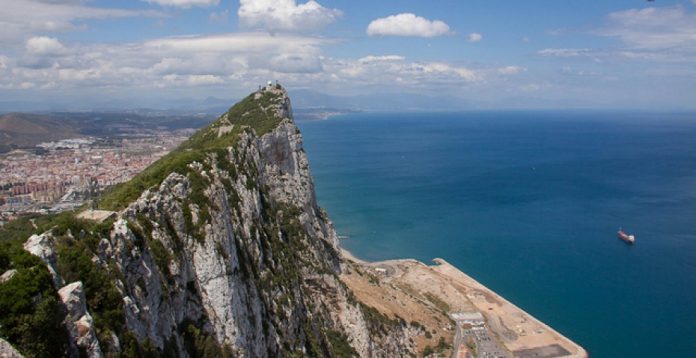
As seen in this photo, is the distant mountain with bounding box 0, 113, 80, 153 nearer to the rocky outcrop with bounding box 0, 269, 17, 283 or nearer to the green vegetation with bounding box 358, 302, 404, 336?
the green vegetation with bounding box 358, 302, 404, 336

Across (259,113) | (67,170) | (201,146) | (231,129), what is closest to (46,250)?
(201,146)

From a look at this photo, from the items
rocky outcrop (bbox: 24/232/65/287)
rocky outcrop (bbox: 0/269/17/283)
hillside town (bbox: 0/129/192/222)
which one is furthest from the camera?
hillside town (bbox: 0/129/192/222)

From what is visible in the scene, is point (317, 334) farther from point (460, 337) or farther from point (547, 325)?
point (547, 325)

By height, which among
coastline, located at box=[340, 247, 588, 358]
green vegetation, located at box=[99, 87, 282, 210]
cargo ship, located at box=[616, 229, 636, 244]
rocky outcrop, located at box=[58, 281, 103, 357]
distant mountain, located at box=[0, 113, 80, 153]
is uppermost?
green vegetation, located at box=[99, 87, 282, 210]

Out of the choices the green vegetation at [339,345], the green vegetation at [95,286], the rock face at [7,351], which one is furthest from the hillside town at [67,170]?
the rock face at [7,351]

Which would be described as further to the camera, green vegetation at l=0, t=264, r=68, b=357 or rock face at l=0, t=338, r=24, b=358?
green vegetation at l=0, t=264, r=68, b=357

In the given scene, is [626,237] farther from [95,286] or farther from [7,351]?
[7,351]

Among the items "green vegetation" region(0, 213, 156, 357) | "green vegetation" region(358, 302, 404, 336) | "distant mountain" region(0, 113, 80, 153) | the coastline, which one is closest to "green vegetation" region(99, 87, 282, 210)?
"green vegetation" region(0, 213, 156, 357)

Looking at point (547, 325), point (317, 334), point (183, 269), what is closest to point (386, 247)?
point (547, 325)
